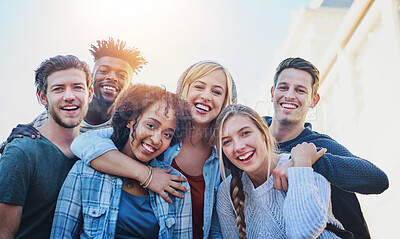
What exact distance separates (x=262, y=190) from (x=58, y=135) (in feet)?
3.95

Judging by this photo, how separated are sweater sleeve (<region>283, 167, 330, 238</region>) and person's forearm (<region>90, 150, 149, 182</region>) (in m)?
0.76

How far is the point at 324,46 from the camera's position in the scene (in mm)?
6082

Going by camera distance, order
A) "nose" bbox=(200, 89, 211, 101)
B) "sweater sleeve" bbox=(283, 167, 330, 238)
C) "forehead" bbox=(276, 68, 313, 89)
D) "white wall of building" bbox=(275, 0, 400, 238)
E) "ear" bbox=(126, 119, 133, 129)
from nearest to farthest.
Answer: "sweater sleeve" bbox=(283, 167, 330, 238)
"ear" bbox=(126, 119, 133, 129)
"nose" bbox=(200, 89, 211, 101)
"forehead" bbox=(276, 68, 313, 89)
"white wall of building" bbox=(275, 0, 400, 238)

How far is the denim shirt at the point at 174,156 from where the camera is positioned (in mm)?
1777

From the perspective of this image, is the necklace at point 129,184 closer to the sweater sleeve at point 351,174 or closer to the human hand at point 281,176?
the human hand at point 281,176

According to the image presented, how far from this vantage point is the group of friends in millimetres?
1627

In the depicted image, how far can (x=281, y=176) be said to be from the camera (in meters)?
1.63

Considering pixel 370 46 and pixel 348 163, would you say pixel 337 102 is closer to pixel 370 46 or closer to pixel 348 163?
pixel 370 46

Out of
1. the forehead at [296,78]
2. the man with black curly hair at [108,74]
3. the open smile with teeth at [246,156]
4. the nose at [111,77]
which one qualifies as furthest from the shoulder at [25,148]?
the forehead at [296,78]

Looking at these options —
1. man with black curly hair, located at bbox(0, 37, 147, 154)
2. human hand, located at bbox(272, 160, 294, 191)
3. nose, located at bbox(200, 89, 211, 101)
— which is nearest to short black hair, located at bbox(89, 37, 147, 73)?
man with black curly hair, located at bbox(0, 37, 147, 154)

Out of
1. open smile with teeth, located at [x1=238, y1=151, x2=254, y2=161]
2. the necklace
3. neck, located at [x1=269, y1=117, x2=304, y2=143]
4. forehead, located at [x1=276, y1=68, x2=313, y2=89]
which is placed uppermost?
forehead, located at [x1=276, y1=68, x2=313, y2=89]

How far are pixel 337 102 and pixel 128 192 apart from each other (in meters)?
4.43

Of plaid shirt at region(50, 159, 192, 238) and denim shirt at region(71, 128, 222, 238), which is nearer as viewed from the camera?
plaid shirt at region(50, 159, 192, 238)

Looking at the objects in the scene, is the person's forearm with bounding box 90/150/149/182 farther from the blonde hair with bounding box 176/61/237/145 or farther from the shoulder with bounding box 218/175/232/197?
the blonde hair with bounding box 176/61/237/145
